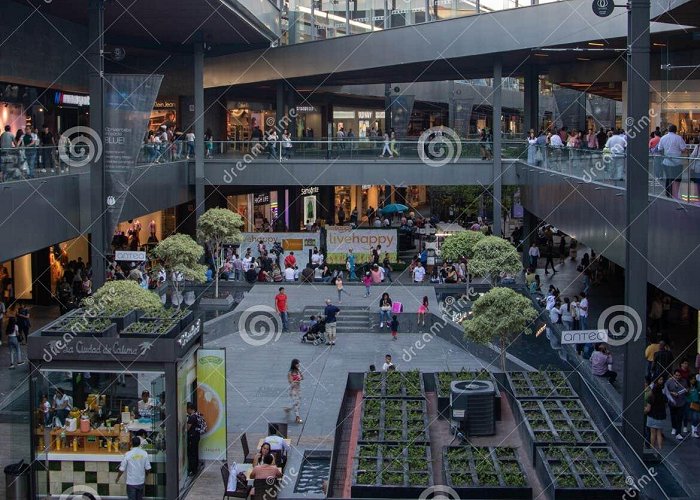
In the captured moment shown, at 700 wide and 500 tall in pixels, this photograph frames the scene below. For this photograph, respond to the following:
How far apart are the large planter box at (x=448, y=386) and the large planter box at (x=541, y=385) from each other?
32cm

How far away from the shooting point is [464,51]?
36.8 metres

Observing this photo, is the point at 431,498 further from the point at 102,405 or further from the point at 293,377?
the point at 293,377

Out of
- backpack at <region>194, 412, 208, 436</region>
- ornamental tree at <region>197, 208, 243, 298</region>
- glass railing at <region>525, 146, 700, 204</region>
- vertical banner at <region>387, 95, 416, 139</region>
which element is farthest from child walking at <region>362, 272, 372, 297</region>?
vertical banner at <region>387, 95, 416, 139</region>

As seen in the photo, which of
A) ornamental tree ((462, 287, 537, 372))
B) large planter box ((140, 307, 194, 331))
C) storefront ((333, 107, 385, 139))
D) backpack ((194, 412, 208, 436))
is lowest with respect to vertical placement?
backpack ((194, 412, 208, 436))

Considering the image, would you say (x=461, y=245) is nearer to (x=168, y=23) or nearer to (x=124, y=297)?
(x=168, y=23)

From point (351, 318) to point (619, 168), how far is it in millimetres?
10793

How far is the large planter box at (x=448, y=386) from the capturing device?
17.1 metres

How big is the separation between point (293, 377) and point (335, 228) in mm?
16666

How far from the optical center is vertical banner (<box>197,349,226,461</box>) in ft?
51.8

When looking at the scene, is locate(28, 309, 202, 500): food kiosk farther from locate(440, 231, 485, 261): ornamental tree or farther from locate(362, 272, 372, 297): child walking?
locate(440, 231, 485, 261): ornamental tree

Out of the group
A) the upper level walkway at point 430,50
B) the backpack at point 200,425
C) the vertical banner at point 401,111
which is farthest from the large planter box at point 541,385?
the vertical banner at point 401,111

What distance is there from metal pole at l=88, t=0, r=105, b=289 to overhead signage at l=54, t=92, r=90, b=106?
10731 mm

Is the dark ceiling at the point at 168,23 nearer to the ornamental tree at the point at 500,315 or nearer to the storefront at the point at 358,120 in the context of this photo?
the ornamental tree at the point at 500,315

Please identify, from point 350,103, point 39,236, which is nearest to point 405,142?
point 39,236
